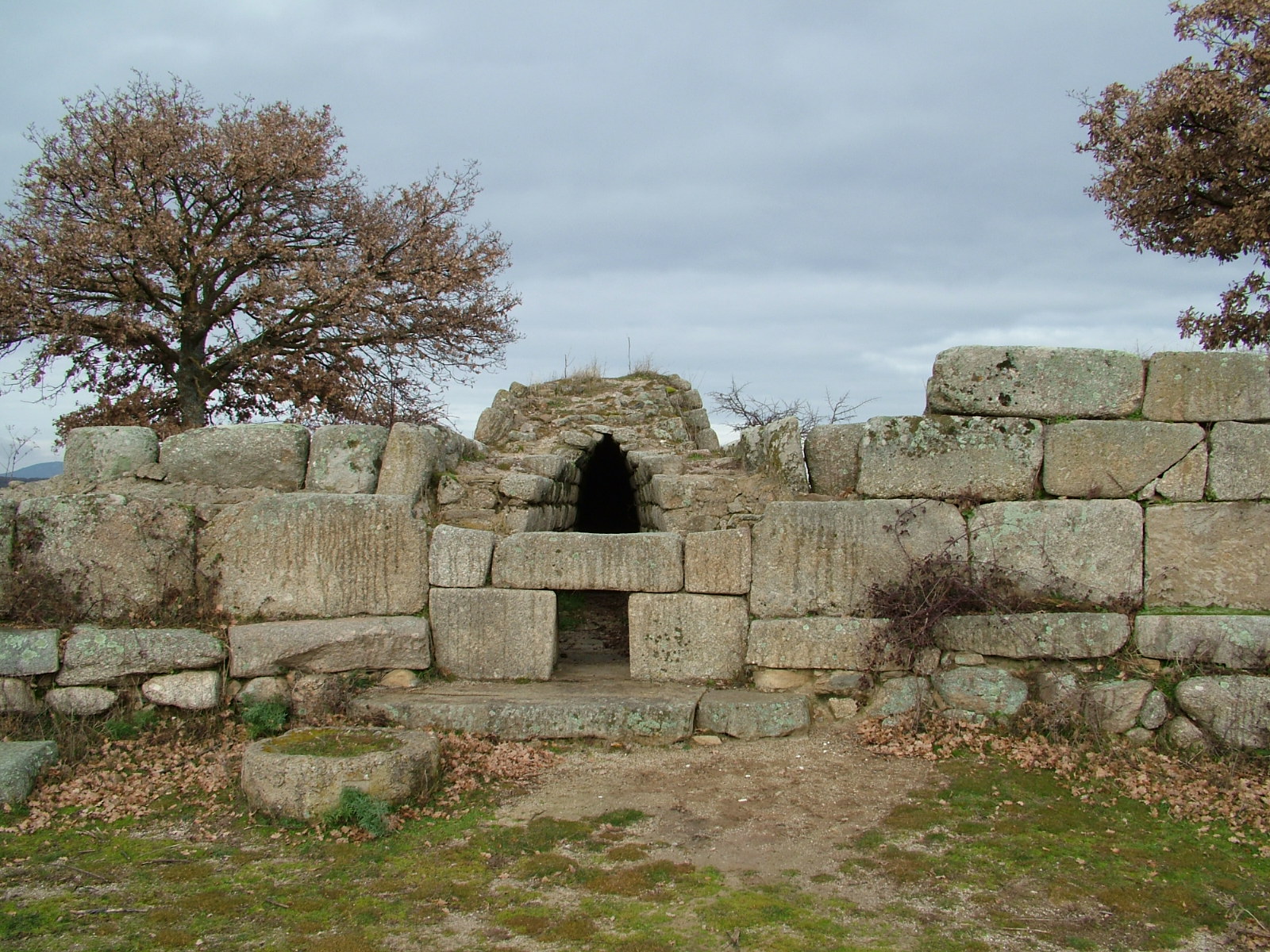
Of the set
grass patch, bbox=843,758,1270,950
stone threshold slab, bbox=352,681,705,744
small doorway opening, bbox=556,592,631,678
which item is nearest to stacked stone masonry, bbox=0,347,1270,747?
stone threshold slab, bbox=352,681,705,744

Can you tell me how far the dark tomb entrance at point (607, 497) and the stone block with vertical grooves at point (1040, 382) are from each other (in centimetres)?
538

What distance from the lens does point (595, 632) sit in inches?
357

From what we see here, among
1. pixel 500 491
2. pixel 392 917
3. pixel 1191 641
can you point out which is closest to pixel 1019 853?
pixel 1191 641

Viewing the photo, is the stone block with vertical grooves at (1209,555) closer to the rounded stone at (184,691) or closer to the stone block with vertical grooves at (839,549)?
the stone block with vertical grooves at (839,549)

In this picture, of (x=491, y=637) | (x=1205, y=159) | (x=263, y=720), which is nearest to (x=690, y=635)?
(x=491, y=637)

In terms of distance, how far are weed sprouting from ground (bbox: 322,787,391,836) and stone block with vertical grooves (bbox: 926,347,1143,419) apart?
14.9 feet

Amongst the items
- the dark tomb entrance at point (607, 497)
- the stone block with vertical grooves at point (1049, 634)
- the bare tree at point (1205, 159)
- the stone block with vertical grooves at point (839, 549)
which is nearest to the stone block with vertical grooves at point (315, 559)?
the stone block with vertical grooves at point (839, 549)

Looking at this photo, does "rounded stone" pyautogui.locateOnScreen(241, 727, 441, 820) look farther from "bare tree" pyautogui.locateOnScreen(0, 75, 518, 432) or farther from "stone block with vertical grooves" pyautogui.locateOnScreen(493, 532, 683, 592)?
"bare tree" pyautogui.locateOnScreen(0, 75, 518, 432)

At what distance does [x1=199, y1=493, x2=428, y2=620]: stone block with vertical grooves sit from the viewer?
6.53 metres

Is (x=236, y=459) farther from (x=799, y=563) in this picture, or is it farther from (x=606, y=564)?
(x=799, y=563)

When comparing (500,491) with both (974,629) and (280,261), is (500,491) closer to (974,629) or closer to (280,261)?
(974,629)

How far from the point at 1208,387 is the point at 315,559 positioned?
6.32 m

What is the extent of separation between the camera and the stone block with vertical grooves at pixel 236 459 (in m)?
6.95

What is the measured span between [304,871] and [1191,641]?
5.43 metres
